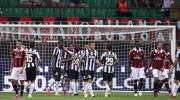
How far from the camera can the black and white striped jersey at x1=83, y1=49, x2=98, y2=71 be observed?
80.6 ft

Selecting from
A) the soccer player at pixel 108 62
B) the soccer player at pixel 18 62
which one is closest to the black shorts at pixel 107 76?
the soccer player at pixel 108 62

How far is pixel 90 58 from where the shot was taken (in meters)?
24.7

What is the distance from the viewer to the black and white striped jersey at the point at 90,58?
24562 millimetres

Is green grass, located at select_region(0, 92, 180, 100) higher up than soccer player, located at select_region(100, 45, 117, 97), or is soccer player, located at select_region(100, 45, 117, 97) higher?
soccer player, located at select_region(100, 45, 117, 97)

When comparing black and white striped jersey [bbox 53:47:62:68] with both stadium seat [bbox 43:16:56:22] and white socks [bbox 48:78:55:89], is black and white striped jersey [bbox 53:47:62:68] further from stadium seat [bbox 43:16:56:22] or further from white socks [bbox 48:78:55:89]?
stadium seat [bbox 43:16:56:22]

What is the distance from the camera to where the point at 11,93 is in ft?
84.0

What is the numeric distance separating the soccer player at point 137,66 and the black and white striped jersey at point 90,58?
4.03 feet

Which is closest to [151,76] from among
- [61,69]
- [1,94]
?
[61,69]

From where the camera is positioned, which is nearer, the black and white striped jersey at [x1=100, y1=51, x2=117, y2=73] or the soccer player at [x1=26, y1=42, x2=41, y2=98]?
the soccer player at [x1=26, y1=42, x2=41, y2=98]

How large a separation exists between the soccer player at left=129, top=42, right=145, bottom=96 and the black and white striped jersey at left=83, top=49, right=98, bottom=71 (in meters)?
1.23

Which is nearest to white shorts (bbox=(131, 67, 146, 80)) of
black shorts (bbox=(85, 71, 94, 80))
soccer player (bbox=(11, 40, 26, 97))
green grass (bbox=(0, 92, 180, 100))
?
green grass (bbox=(0, 92, 180, 100))

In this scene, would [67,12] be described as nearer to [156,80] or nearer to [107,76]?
[107,76]

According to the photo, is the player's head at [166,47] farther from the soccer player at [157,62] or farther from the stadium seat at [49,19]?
the stadium seat at [49,19]

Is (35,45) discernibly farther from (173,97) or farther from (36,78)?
(173,97)
